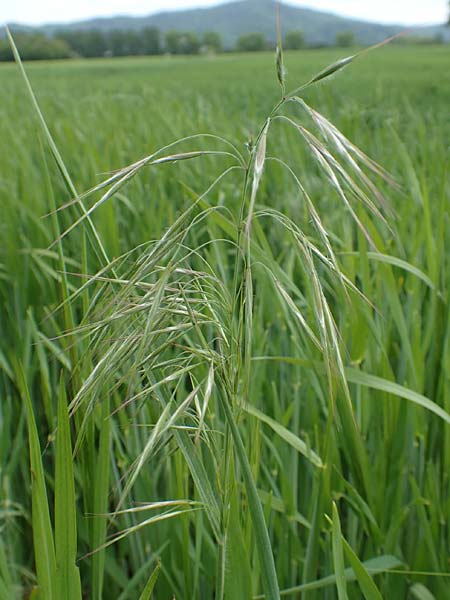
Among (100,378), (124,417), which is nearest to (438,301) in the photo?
(124,417)

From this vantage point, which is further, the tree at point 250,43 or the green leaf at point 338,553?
the tree at point 250,43

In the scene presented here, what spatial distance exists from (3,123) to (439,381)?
281cm

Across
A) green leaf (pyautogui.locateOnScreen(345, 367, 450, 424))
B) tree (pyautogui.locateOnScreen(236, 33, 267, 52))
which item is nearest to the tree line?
tree (pyautogui.locateOnScreen(236, 33, 267, 52))

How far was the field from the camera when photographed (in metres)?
0.44

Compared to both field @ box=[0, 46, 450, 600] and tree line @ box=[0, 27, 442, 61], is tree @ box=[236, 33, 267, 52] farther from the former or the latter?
field @ box=[0, 46, 450, 600]

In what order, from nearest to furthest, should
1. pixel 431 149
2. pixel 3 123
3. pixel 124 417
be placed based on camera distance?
pixel 124 417
pixel 431 149
pixel 3 123

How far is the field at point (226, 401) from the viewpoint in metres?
0.44

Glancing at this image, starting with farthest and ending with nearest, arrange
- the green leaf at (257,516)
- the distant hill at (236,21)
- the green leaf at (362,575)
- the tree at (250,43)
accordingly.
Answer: the distant hill at (236,21), the tree at (250,43), the green leaf at (362,575), the green leaf at (257,516)

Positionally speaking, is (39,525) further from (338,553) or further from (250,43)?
(250,43)

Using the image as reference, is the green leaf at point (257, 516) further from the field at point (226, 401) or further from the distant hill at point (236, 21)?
the distant hill at point (236, 21)

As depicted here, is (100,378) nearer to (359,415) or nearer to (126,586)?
(126,586)

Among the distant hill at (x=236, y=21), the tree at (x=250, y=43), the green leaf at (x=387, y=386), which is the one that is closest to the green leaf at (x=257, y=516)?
the green leaf at (x=387, y=386)

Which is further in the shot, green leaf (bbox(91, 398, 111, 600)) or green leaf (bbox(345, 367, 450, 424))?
green leaf (bbox(345, 367, 450, 424))

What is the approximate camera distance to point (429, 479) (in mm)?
797
